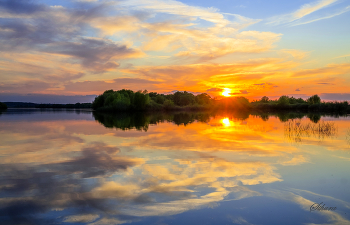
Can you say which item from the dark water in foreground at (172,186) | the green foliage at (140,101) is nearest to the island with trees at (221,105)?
the green foliage at (140,101)

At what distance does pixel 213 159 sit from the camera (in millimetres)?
9375

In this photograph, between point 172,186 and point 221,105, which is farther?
point 221,105

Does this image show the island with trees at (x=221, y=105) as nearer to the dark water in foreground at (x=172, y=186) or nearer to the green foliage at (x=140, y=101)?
the green foliage at (x=140, y=101)

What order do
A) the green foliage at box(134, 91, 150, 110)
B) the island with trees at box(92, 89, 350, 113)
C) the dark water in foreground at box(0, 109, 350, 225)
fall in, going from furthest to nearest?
the green foliage at box(134, 91, 150, 110) < the island with trees at box(92, 89, 350, 113) < the dark water in foreground at box(0, 109, 350, 225)

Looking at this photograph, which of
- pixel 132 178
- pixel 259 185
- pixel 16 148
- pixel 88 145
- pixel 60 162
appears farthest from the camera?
pixel 88 145

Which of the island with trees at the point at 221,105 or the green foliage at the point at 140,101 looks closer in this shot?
the island with trees at the point at 221,105

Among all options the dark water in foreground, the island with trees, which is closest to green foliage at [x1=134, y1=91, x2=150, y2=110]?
the island with trees

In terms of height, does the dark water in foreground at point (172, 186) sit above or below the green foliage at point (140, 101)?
below

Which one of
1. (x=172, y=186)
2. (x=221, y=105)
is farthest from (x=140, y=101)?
(x=172, y=186)

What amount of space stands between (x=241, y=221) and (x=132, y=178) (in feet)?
11.0

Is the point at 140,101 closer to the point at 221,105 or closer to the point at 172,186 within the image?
the point at 221,105

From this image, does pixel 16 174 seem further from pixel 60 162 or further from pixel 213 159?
pixel 213 159

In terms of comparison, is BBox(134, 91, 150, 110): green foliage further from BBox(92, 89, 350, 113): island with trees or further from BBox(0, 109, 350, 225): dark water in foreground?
BBox(0, 109, 350, 225): dark water in foreground

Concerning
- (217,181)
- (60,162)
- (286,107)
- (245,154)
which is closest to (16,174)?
(60,162)
